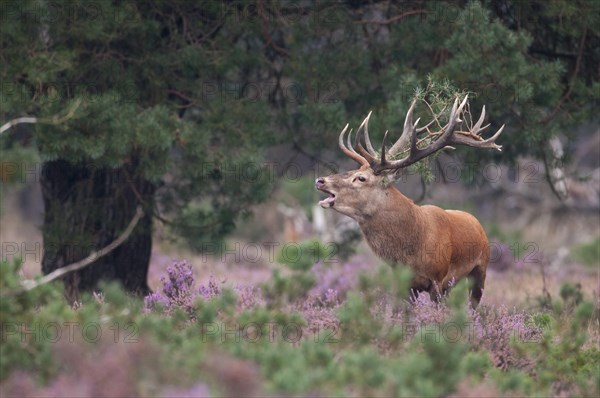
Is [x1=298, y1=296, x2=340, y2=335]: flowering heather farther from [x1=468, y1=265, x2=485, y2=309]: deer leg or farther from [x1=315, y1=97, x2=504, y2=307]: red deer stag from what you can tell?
[x1=468, y1=265, x2=485, y2=309]: deer leg

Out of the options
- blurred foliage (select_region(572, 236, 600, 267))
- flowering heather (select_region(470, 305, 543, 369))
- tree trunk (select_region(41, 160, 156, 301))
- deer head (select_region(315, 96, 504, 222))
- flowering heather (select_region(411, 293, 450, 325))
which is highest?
deer head (select_region(315, 96, 504, 222))

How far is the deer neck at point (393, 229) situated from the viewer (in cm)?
938

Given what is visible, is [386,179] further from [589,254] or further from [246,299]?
[589,254]

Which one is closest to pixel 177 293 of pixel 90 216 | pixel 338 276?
pixel 90 216

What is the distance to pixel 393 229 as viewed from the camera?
9.41 meters

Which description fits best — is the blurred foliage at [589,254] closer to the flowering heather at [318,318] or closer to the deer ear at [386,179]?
the deer ear at [386,179]

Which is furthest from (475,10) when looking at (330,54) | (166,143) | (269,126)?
(166,143)

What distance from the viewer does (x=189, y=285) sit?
9.62 metres

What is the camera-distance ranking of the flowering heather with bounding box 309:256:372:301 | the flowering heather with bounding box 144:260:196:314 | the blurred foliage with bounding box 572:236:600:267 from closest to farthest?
the flowering heather with bounding box 144:260:196:314 < the flowering heather with bounding box 309:256:372:301 < the blurred foliage with bounding box 572:236:600:267

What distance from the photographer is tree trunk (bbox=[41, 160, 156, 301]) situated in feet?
37.1

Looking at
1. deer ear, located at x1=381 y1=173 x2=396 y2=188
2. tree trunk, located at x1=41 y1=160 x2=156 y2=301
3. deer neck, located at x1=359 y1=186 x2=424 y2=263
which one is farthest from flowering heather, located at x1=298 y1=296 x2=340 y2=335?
tree trunk, located at x1=41 y1=160 x2=156 y2=301

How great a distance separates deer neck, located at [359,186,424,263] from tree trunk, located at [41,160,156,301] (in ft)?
9.42

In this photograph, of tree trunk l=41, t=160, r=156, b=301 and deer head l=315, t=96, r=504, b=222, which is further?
tree trunk l=41, t=160, r=156, b=301

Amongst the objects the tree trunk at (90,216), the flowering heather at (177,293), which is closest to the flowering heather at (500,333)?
the flowering heather at (177,293)
